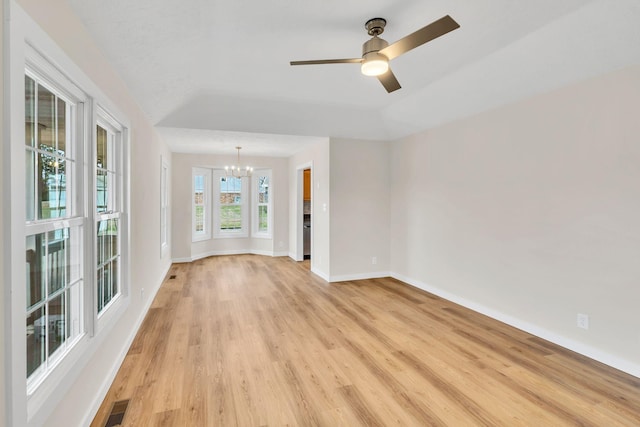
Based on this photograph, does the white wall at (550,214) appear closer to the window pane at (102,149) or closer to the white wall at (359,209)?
the white wall at (359,209)

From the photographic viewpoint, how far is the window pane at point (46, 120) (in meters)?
1.59

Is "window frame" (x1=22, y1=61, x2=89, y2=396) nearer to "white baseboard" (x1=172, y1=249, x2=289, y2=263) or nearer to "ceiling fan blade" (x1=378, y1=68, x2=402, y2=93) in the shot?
"ceiling fan blade" (x1=378, y1=68, x2=402, y2=93)

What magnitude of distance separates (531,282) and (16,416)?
3.96 meters

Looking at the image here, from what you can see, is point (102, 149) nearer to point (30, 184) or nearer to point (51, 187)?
point (51, 187)

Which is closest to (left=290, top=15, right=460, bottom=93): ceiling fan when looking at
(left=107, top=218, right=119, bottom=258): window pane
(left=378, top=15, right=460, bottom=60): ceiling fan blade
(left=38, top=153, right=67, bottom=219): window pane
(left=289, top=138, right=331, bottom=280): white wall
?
(left=378, top=15, right=460, bottom=60): ceiling fan blade

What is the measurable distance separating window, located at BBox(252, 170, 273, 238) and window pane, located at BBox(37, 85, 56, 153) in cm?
625

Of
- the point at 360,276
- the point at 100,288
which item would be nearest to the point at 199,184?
the point at 360,276

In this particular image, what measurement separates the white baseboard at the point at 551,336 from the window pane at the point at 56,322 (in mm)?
3983

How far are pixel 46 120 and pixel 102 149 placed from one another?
39.4 inches

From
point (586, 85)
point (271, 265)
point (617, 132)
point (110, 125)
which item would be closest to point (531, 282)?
point (617, 132)

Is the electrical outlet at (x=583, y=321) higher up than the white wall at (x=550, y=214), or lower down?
lower down

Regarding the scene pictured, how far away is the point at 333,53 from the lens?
2.87 metres

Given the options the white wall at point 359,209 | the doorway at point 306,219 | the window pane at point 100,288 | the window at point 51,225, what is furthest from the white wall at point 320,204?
the window at point 51,225

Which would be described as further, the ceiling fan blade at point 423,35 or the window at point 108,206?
the window at point 108,206
